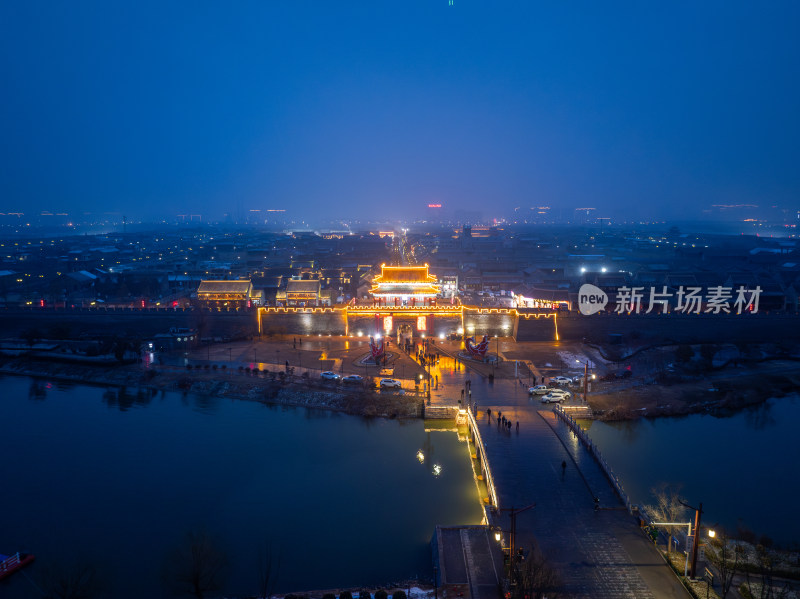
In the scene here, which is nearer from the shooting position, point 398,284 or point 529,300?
point 398,284

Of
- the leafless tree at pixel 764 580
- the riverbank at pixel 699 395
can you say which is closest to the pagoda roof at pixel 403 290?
the riverbank at pixel 699 395

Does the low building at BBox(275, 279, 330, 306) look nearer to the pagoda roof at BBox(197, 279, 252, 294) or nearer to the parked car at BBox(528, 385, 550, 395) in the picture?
the pagoda roof at BBox(197, 279, 252, 294)

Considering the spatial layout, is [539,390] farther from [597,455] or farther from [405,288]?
[405,288]

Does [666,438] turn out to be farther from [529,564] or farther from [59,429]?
[59,429]

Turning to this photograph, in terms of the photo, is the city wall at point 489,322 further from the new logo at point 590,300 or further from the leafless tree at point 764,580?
the leafless tree at point 764,580

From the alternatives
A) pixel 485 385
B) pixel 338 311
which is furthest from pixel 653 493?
pixel 338 311

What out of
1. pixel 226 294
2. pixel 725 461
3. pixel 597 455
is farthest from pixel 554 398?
pixel 226 294
